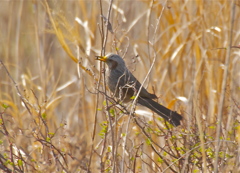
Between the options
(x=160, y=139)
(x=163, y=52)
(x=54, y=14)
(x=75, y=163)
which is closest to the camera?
(x=75, y=163)

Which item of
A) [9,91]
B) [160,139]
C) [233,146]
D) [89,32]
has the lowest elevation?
[233,146]

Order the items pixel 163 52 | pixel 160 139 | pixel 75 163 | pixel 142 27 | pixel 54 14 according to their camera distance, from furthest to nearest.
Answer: pixel 142 27 → pixel 163 52 → pixel 160 139 → pixel 54 14 → pixel 75 163

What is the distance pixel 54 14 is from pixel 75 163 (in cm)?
195

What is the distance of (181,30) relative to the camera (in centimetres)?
393

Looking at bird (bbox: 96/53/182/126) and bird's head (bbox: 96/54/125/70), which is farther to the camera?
bird's head (bbox: 96/54/125/70)

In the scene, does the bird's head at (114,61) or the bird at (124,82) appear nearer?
the bird at (124,82)

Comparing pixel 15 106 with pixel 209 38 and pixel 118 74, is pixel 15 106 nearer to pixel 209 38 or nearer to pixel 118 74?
pixel 118 74

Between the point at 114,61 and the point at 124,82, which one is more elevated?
the point at 114,61

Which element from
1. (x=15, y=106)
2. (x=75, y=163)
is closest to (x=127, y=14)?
(x=15, y=106)

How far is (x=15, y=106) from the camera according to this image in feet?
11.7

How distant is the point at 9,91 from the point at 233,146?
290 centimetres

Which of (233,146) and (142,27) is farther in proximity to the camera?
(142,27)

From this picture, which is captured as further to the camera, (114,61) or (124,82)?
(114,61)

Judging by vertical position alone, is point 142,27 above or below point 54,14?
above
